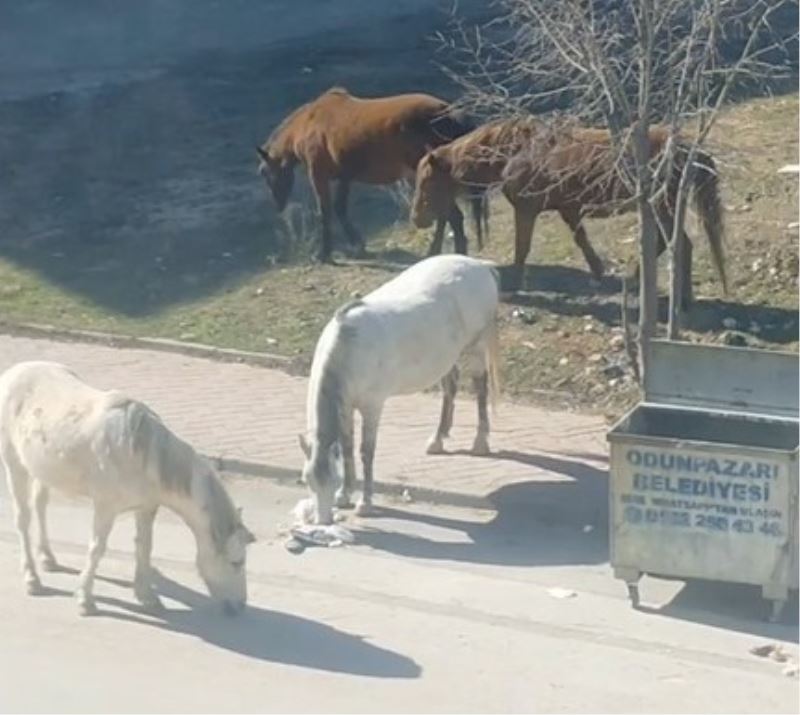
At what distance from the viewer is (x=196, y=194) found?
21.2 meters

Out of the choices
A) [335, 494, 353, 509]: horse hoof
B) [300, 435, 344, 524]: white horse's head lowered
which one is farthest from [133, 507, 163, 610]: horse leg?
[335, 494, 353, 509]: horse hoof

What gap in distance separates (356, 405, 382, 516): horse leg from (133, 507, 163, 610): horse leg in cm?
196

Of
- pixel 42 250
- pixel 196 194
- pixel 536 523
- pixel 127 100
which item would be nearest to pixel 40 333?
pixel 42 250

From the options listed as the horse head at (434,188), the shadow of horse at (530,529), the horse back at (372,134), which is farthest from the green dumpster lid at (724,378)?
the horse back at (372,134)

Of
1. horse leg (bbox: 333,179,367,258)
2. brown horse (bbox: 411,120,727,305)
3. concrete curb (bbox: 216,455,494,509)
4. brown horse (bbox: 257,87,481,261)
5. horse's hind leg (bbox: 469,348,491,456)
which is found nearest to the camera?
concrete curb (bbox: 216,455,494,509)

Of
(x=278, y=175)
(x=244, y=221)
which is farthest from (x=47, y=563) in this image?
(x=244, y=221)

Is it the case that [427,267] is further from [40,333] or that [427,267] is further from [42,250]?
[42,250]

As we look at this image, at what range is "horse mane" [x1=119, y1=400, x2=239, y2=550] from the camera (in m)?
11.5

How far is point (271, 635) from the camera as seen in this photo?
11.4 meters

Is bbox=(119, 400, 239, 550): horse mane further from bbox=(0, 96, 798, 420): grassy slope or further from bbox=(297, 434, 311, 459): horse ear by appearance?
bbox=(0, 96, 798, 420): grassy slope

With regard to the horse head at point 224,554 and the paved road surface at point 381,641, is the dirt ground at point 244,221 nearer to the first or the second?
the paved road surface at point 381,641

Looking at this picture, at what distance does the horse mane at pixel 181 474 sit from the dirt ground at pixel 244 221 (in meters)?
4.60

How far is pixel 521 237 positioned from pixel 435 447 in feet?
11.7

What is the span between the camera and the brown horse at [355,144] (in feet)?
61.4
